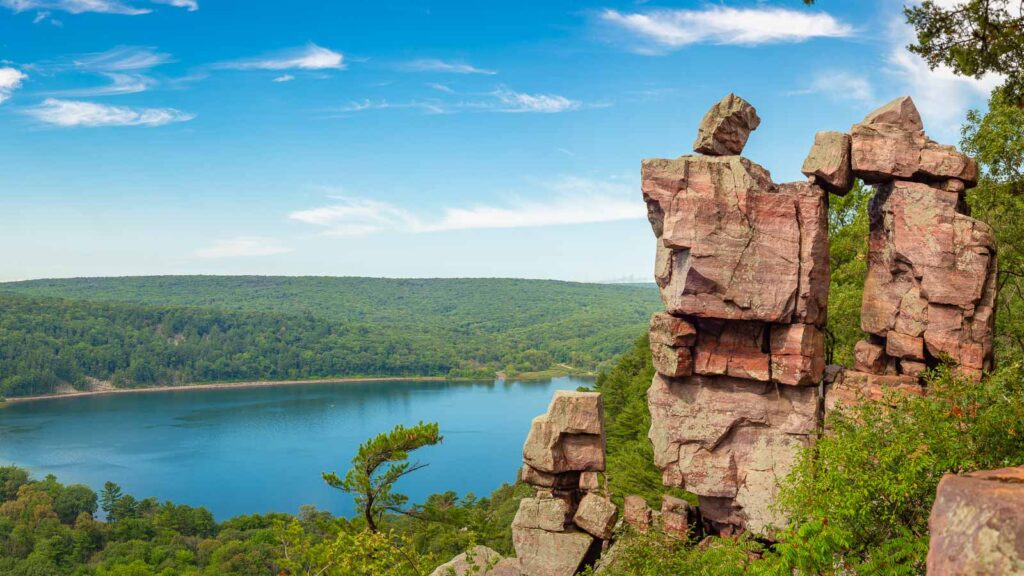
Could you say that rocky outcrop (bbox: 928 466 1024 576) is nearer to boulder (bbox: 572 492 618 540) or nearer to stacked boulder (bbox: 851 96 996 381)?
stacked boulder (bbox: 851 96 996 381)

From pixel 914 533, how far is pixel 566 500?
9877mm

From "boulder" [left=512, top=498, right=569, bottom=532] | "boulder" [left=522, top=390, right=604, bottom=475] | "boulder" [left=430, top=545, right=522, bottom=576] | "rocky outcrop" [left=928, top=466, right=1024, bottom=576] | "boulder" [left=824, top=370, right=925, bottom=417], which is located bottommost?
"boulder" [left=430, top=545, right=522, bottom=576]

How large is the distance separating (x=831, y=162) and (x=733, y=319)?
4278 mm

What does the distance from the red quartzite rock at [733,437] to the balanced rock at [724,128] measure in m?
5.81

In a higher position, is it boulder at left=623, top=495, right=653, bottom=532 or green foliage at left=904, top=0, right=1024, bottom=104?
green foliage at left=904, top=0, right=1024, bottom=104

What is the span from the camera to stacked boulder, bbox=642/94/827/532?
17.0m

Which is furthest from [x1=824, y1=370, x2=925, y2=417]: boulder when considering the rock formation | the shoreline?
the shoreline

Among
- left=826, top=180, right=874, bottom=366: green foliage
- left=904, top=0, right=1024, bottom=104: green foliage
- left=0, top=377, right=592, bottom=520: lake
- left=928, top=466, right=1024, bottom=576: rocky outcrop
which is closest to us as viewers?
left=928, top=466, right=1024, bottom=576: rocky outcrop

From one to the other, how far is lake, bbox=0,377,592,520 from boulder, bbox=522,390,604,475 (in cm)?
7309

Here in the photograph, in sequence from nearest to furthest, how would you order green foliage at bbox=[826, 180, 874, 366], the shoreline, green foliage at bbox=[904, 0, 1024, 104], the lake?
green foliage at bbox=[904, 0, 1024, 104]
green foliage at bbox=[826, 180, 874, 366]
the lake
the shoreline

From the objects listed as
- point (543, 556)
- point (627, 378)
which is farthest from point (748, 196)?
point (627, 378)

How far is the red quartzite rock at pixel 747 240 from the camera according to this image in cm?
1694

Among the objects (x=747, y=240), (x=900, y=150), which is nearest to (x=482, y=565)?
(x=747, y=240)

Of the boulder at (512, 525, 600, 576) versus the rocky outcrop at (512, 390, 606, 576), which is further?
the rocky outcrop at (512, 390, 606, 576)
